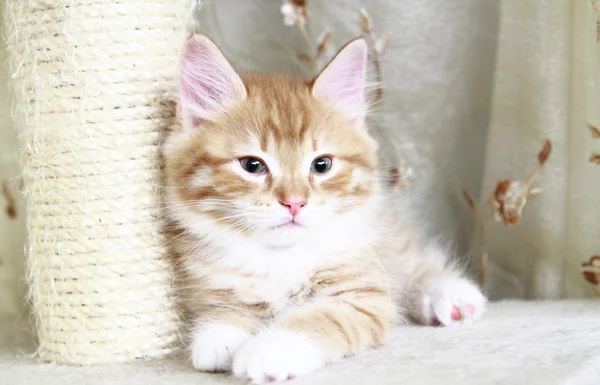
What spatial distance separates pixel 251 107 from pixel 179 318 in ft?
1.64

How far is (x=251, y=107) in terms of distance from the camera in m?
1.51

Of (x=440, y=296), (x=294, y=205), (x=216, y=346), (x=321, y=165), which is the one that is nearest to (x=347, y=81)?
(x=321, y=165)

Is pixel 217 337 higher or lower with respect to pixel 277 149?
lower

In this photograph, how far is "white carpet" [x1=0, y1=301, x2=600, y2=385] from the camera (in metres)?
1.14

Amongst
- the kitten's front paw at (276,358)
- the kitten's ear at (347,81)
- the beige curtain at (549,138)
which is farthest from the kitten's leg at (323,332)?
the beige curtain at (549,138)

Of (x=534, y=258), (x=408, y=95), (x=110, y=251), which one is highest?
(x=408, y=95)

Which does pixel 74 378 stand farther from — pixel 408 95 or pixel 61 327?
pixel 408 95

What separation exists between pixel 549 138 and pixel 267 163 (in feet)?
2.77

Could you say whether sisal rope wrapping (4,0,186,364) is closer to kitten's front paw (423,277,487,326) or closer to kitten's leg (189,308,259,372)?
kitten's leg (189,308,259,372)

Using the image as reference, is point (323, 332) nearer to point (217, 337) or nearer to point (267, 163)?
point (217, 337)

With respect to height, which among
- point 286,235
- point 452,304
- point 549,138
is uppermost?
point 549,138

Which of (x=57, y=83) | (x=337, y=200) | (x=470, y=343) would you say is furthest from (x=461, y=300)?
(x=57, y=83)

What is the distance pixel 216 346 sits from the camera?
4.32 feet

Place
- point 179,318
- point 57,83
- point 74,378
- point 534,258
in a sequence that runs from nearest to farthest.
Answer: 1. point 74,378
2. point 57,83
3. point 179,318
4. point 534,258
